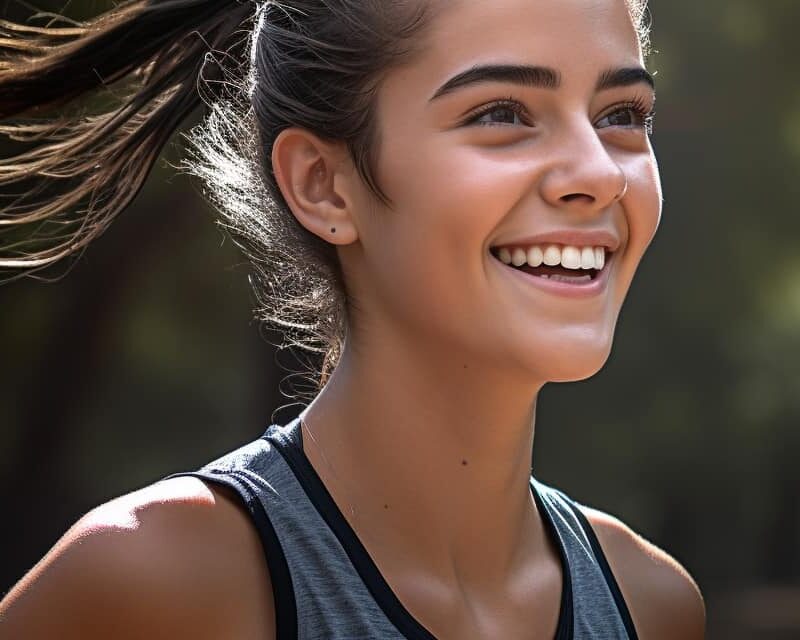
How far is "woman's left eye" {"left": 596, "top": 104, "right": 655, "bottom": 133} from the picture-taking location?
6.44 feet

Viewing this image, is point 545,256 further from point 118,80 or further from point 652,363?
point 652,363

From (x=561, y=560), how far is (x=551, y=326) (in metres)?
0.48

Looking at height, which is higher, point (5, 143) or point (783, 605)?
point (5, 143)

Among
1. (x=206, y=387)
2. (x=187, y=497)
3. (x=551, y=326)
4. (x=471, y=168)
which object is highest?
(x=471, y=168)

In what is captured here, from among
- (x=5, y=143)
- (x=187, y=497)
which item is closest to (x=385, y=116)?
(x=187, y=497)

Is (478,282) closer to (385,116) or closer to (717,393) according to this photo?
(385,116)

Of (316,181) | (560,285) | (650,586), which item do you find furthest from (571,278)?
(650,586)

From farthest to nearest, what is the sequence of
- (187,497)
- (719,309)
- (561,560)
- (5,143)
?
(719,309) < (5,143) < (561,560) < (187,497)

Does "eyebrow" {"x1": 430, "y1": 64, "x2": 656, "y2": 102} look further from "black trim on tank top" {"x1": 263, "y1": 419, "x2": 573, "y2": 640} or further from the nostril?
"black trim on tank top" {"x1": 263, "y1": 419, "x2": 573, "y2": 640}

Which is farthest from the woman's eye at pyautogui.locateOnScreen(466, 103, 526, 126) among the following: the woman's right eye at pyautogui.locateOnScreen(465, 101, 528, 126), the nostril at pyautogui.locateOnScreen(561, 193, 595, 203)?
the nostril at pyautogui.locateOnScreen(561, 193, 595, 203)

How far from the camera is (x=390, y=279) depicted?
6.44ft

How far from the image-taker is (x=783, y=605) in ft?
25.6

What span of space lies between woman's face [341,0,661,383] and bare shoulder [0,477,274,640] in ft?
1.35

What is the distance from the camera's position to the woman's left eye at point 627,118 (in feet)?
6.44
